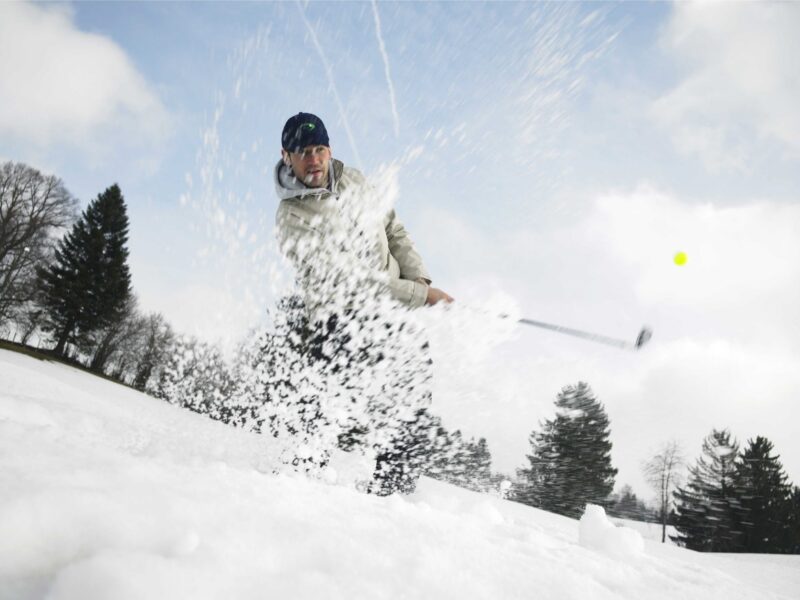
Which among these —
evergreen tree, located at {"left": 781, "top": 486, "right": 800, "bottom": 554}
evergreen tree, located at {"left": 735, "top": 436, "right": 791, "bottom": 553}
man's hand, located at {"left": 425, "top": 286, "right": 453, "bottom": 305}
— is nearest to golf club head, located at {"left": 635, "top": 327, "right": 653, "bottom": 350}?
man's hand, located at {"left": 425, "top": 286, "right": 453, "bottom": 305}

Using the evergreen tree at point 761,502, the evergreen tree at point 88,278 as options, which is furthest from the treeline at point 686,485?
the evergreen tree at point 88,278

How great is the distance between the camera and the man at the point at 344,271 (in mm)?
2756

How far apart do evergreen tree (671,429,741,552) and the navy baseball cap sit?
117 feet

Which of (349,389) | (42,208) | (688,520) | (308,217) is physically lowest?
(688,520)

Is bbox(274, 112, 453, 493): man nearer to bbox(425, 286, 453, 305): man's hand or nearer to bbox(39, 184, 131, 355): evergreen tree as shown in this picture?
bbox(425, 286, 453, 305): man's hand

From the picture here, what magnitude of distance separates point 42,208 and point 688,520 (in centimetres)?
4681

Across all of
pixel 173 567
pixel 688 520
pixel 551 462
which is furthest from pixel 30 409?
pixel 688 520

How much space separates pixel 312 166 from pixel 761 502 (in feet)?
119

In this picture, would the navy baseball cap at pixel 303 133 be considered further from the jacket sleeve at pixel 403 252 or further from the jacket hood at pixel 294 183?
the jacket sleeve at pixel 403 252

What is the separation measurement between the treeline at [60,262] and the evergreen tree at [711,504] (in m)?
39.3

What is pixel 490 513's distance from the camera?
225 cm

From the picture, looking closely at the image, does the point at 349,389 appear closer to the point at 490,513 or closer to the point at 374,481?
the point at 374,481

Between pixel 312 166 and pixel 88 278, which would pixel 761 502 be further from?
pixel 88 278

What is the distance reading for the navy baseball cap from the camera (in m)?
2.95
